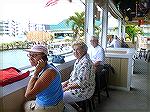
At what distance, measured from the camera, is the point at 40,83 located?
83.7 inches

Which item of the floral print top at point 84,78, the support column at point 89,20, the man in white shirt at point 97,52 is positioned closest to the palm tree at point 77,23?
the support column at point 89,20

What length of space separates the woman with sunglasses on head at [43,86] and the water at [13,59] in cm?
43

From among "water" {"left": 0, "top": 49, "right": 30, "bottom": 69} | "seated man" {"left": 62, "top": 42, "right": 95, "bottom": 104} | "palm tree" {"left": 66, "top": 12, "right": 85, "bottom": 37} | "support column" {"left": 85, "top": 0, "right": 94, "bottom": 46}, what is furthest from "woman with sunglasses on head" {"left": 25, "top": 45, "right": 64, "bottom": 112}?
"support column" {"left": 85, "top": 0, "right": 94, "bottom": 46}

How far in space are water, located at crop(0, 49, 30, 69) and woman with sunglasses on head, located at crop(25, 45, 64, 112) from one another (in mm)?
435

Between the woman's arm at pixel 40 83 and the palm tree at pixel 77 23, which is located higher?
the palm tree at pixel 77 23

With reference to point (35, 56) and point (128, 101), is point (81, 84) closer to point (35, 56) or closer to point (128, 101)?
point (35, 56)

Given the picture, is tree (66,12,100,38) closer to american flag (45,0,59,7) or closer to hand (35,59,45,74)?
american flag (45,0,59,7)

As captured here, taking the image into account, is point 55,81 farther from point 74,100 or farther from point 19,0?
point 19,0

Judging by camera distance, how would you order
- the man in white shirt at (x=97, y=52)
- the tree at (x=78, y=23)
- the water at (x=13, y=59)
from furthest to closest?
the tree at (x=78, y=23)
the man in white shirt at (x=97, y=52)
the water at (x=13, y=59)

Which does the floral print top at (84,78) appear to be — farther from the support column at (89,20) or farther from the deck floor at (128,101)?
the support column at (89,20)

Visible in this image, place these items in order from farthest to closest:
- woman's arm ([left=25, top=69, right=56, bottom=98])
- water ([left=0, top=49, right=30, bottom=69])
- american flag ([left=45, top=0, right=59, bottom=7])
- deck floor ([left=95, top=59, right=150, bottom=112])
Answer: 1. deck floor ([left=95, top=59, right=150, bottom=112])
2. american flag ([left=45, top=0, right=59, bottom=7])
3. water ([left=0, top=49, right=30, bottom=69])
4. woman's arm ([left=25, top=69, right=56, bottom=98])

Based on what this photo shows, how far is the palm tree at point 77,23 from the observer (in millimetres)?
4924

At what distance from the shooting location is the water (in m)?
2.58

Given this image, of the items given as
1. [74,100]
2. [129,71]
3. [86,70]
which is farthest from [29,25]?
[129,71]
